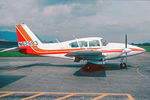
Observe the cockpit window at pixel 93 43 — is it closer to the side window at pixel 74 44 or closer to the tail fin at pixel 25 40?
the side window at pixel 74 44

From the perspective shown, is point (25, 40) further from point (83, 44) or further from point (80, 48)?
point (83, 44)

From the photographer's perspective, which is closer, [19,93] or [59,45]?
[19,93]

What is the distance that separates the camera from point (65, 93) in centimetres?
476

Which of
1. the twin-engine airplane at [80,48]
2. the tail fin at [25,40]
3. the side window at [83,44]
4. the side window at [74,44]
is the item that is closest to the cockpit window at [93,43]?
the twin-engine airplane at [80,48]

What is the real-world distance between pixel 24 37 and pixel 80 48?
5688 millimetres

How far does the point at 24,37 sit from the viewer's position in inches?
427

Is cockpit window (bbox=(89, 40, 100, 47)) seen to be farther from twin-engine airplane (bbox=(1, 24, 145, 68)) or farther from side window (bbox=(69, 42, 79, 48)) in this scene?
side window (bbox=(69, 42, 79, 48))

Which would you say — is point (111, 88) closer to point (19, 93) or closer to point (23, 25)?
point (19, 93)

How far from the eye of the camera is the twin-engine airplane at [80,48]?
9261 mm

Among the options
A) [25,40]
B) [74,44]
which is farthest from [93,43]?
[25,40]

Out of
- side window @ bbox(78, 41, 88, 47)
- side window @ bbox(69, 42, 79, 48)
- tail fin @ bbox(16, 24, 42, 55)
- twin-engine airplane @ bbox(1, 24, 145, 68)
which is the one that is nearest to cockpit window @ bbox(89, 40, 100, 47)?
twin-engine airplane @ bbox(1, 24, 145, 68)

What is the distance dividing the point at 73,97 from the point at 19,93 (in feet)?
7.70

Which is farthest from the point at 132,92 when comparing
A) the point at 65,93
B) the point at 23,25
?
the point at 23,25

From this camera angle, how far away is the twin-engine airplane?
9.26 m
